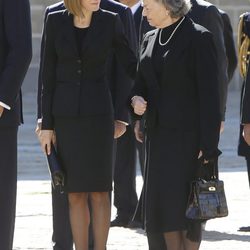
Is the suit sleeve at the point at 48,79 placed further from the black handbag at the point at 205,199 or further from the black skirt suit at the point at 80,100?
the black handbag at the point at 205,199

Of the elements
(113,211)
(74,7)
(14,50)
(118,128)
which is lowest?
(113,211)

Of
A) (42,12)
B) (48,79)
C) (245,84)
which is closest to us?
(48,79)

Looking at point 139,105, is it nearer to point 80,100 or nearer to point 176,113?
point 176,113

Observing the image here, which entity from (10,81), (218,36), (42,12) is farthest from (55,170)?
(42,12)

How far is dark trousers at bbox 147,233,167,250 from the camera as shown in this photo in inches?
259

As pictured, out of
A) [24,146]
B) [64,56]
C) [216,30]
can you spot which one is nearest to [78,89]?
[64,56]

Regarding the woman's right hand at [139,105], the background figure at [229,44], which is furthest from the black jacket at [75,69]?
the background figure at [229,44]

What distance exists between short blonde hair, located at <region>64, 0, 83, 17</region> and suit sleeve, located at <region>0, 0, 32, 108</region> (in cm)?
43

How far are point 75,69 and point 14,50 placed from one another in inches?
22.1

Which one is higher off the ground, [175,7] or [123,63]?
[175,7]

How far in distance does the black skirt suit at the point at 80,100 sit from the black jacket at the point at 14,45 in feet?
1.48

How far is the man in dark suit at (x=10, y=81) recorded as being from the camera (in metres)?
6.46

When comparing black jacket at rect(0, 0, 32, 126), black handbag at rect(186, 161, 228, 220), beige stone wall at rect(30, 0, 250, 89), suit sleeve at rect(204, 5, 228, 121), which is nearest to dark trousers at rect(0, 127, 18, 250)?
black jacket at rect(0, 0, 32, 126)

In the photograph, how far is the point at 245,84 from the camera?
7.95 m
